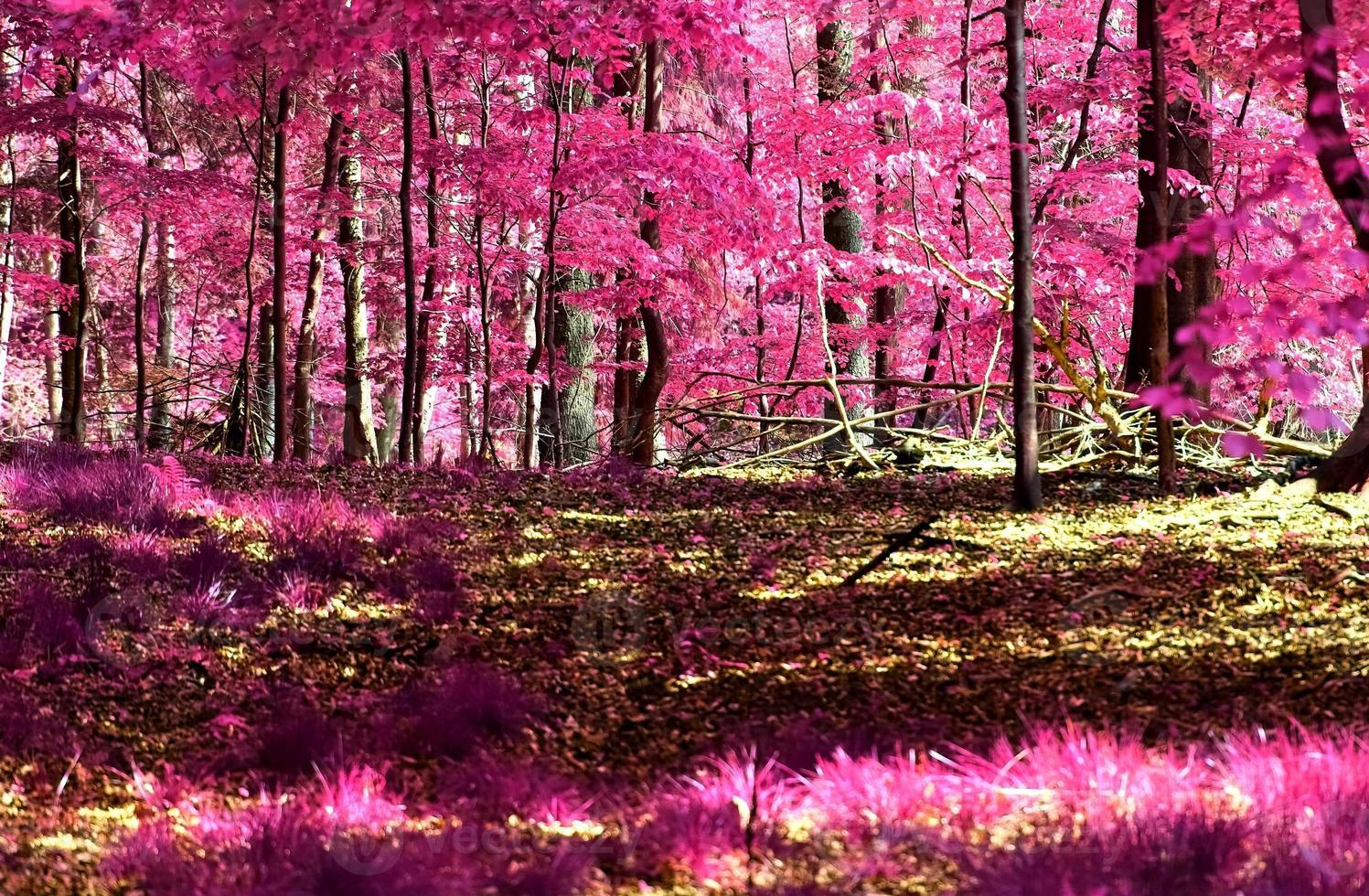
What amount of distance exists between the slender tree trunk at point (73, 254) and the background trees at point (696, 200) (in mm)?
63

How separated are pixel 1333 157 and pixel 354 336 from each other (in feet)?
36.3

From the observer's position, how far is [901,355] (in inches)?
517

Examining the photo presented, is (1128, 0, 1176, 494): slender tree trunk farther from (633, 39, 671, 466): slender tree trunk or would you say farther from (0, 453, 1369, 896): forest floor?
(633, 39, 671, 466): slender tree trunk

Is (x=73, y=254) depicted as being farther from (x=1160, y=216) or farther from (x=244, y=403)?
(x=1160, y=216)

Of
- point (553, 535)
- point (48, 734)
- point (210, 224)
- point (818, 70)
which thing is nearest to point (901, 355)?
point (818, 70)

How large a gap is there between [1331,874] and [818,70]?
1025 centimetres

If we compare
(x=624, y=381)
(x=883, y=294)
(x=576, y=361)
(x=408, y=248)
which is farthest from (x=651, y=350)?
(x=883, y=294)

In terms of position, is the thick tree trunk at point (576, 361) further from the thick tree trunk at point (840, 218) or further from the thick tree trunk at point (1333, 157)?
the thick tree trunk at point (1333, 157)

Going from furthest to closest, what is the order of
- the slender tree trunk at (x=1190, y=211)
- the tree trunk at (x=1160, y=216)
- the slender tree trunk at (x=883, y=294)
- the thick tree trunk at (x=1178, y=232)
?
the slender tree trunk at (x=883, y=294)
the slender tree trunk at (x=1190, y=211)
the thick tree trunk at (x=1178, y=232)
the tree trunk at (x=1160, y=216)

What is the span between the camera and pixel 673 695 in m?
2.89

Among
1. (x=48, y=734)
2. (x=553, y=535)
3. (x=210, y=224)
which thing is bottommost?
(x=48, y=734)

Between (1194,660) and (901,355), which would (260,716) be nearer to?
(1194,660)

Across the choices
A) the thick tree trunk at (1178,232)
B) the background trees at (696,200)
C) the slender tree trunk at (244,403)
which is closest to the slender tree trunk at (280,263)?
the background trees at (696,200)

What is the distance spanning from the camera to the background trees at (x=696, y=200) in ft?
17.4
